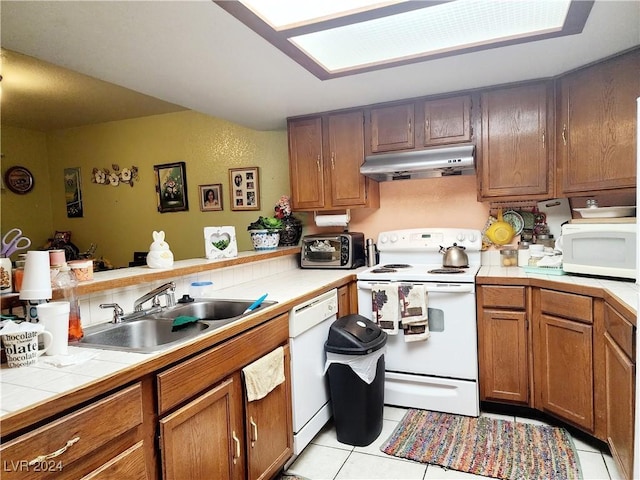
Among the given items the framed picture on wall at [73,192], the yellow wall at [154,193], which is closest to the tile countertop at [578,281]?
the yellow wall at [154,193]

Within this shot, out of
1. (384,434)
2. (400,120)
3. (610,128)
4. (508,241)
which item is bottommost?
(384,434)

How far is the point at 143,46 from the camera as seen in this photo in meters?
1.84

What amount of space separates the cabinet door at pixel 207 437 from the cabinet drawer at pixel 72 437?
0.16 meters

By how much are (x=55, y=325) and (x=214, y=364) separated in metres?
0.51

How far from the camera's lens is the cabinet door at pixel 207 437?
4.09 ft

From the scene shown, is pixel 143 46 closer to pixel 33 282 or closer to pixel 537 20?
pixel 33 282

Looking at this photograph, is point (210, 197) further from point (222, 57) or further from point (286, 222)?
point (222, 57)

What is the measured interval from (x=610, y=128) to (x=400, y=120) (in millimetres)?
1235

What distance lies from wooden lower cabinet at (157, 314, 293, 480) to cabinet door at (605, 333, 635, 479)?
1.42 metres

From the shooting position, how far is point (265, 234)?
302cm

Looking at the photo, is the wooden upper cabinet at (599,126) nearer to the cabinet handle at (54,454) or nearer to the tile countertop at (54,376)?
the tile countertop at (54,376)

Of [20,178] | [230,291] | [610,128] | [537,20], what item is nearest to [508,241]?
[610,128]

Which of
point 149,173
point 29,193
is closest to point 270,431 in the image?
point 149,173

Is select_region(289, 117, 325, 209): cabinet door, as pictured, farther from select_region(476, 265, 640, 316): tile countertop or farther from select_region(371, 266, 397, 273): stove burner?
select_region(476, 265, 640, 316): tile countertop
